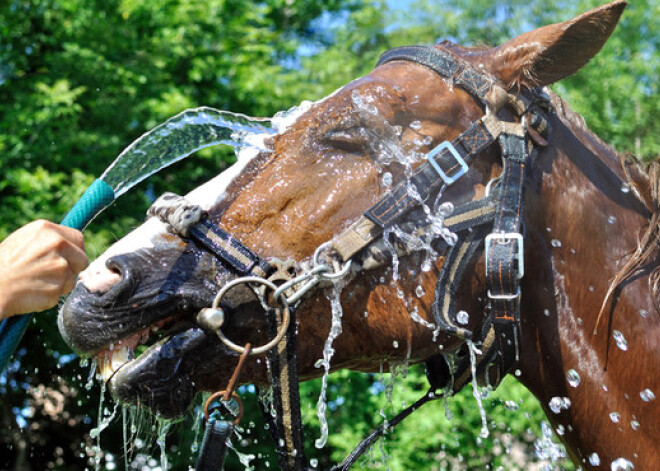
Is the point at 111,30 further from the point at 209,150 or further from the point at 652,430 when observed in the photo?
the point at 652,430

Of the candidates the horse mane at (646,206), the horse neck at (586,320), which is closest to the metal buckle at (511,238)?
the horse neck at (586,320)

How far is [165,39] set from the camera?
7918 mm

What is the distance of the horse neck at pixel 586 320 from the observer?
2.04 m

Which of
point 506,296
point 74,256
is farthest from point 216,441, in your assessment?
point 506,296

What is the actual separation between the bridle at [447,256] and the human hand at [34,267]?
0.33 meters

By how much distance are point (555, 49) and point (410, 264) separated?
74 centimetres

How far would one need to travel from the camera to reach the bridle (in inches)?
76.2

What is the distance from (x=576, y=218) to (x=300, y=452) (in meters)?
1.05

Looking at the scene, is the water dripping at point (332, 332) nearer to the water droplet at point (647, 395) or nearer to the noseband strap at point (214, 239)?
the noseband strap at point (214, 239)

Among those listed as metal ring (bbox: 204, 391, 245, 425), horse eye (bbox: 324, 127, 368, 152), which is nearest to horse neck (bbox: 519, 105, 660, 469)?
horse eye (bbox: 324, 127, 368, 152)

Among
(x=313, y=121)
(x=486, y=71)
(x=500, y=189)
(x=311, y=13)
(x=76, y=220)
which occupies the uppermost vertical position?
(x=76, y=220)

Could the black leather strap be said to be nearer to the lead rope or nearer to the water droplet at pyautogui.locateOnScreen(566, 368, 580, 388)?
the lead rope

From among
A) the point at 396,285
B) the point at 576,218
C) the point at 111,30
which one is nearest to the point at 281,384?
the point at 396,285

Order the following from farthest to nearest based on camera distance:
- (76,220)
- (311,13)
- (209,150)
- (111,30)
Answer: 1. (311,13)
2. (111,30)
3. (209,150)
4. (76,220)
